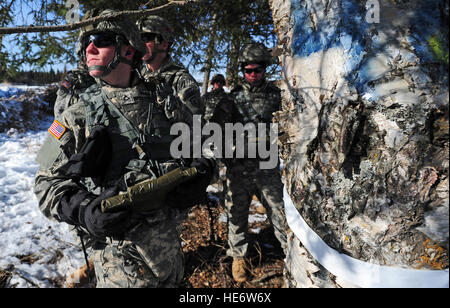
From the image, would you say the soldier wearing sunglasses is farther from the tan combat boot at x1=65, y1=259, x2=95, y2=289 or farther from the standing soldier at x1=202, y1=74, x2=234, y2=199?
the standing soldier at x1=202, y1=74, x2=234, y2=199

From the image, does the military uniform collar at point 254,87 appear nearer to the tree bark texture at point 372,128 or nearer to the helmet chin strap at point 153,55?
the helmet chin strap at point 153,55

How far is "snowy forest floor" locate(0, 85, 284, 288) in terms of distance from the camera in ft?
9.62

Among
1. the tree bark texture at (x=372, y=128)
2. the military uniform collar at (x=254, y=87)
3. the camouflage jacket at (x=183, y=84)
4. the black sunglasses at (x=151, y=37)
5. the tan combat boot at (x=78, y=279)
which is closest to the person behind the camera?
the tree bark texture at (x=372, y=128)

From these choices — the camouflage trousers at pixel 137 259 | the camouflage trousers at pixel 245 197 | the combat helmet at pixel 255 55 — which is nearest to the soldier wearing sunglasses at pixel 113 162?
the camouflage trousers at pixel 137 259

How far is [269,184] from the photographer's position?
360 centimetres

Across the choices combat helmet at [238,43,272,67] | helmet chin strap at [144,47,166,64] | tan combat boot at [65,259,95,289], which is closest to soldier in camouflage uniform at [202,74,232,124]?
combat helmet at [238,43,272,67]

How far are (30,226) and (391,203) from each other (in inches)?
183

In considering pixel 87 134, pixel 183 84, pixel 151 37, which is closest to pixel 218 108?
pixel 183 84

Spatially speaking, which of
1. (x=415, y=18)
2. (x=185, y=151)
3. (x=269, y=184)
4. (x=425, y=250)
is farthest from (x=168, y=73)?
(x=425, y=250)

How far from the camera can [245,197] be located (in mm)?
3734

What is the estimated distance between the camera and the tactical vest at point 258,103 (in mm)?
3729

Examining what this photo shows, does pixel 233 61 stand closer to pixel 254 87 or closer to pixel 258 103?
pixel 254 87

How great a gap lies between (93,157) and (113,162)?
26 centimetres

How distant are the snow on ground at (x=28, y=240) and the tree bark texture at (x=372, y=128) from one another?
3.27 meters
